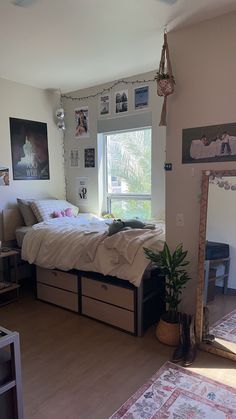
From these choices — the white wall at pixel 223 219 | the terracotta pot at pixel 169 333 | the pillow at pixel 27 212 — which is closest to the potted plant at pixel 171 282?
the terracotta pot at pixel 169 333

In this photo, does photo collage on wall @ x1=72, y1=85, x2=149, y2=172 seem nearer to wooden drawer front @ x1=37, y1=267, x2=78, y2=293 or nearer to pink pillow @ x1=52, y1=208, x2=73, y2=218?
pink pillow @ x1=52, y1=208, x2=73, y2=218

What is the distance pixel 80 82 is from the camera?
12.8ft

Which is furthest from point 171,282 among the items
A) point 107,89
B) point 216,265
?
point 107,89

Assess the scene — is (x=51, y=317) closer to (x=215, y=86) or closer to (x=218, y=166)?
(x=218, y=166)

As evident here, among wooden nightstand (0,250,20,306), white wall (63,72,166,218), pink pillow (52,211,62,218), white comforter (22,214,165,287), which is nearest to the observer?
white comforter (22,214,165,287)

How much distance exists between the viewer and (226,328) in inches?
94.7

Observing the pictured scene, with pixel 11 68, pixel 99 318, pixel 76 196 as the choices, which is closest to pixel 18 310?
pixel 99 318

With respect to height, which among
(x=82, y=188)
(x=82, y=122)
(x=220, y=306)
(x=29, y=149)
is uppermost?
(x=82, y=122)

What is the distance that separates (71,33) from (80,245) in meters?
1.85

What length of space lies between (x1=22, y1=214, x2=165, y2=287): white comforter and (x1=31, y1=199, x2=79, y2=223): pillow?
8.5 inches

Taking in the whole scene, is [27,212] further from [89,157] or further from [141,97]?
[141,97]

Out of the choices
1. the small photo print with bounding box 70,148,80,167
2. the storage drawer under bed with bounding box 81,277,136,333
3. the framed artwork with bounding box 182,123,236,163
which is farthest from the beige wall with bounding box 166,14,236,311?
the small photo print with bounding box 70,148,80,167

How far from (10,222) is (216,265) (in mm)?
2568

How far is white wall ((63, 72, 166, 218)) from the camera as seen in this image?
3578mm
